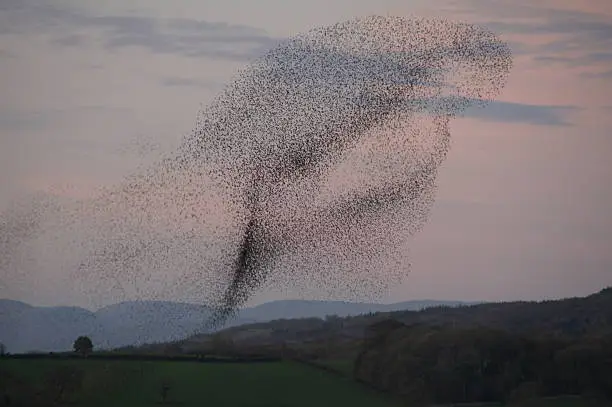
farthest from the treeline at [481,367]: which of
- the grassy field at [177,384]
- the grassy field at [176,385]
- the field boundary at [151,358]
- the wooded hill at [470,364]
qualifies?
the field boundary at [151,358]

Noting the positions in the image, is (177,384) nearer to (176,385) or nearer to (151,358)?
(176,385)

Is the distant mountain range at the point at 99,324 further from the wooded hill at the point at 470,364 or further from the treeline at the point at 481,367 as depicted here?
the treeline at the point at 481,367

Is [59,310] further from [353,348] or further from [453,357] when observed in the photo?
[453,357]

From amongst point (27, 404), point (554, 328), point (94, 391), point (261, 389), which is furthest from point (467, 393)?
point (554, 328)

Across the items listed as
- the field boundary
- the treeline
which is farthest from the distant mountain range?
the treeline

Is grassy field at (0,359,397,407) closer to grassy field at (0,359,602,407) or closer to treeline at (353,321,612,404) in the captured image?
grassy field at (0,359,602,407)

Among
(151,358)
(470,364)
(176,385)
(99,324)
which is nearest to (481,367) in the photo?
(470,364)
